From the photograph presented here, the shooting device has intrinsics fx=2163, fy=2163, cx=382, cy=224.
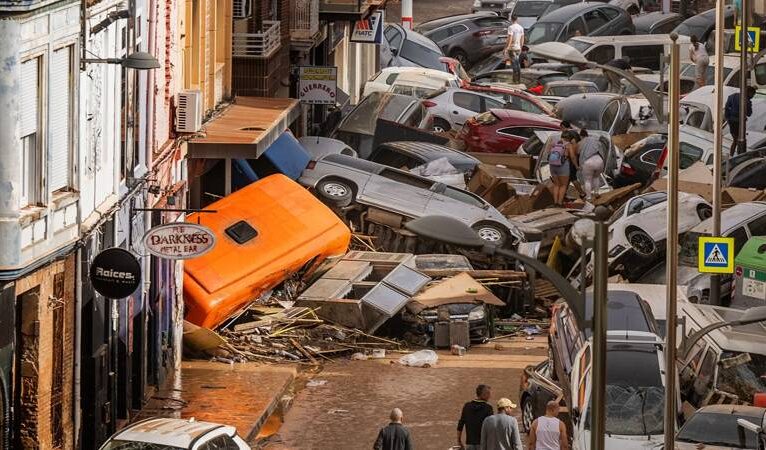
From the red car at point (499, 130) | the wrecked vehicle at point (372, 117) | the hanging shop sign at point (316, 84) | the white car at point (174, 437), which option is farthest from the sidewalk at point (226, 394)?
the red car at point (499, 130)

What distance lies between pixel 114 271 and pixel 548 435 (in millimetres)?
4730

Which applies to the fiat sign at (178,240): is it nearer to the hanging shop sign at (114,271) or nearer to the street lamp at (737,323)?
the hanging shop sign at (114,271)

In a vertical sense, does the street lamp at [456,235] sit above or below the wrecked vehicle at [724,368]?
above

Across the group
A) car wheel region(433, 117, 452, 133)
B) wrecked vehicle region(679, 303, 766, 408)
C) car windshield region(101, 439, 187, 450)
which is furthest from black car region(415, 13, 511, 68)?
car windshield region(101, 439, 187, 450)

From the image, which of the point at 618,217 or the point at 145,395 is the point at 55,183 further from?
the point at 618,217

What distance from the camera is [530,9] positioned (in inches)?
2586

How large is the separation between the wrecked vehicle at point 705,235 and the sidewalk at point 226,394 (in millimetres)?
6109

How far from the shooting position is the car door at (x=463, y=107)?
46.0 metres

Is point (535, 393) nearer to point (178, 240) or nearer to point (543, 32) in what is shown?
point (178, 240)

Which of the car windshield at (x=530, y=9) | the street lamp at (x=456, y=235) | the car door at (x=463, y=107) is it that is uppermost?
the street lamp at (x=456, y=235)

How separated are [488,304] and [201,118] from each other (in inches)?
186

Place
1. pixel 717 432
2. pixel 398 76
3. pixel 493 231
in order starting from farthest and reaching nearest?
pixel 398 76 → pixel 493 231 → pixel 717 432

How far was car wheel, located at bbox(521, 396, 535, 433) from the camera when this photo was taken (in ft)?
79.1

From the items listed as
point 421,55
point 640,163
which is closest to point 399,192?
point 640,163
